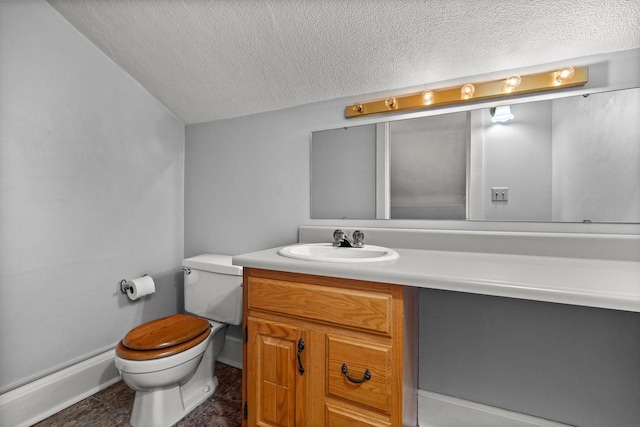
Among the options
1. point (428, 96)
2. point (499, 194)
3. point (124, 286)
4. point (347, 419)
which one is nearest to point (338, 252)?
point (347, 419)

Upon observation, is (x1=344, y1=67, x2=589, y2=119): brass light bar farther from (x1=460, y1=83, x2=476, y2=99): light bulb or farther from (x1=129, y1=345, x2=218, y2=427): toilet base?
(x1=129, y1=345, x2=218, y2=427): toilet base

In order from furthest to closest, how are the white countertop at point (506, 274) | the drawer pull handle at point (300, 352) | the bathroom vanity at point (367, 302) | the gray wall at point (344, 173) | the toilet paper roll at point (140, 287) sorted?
the toilet paper roll at point (140, 287)
the gray wall at point (344, 173)
the drawer pull handle at point (300, 352)
the bathroom vanity at point (367, 302)
the white countertop at point (506, 274)

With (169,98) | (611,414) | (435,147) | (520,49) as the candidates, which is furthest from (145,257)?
(611,414)

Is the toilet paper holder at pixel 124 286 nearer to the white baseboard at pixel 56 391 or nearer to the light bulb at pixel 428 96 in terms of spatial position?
the white baseboard at pixel 56 391

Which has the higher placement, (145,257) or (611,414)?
(145,257)

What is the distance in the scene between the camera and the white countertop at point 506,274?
2.44 feet

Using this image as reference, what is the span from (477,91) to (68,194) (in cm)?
214

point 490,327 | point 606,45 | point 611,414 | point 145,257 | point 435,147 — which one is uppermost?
point 606,45

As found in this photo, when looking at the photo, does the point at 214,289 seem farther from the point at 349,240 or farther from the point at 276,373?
the point at 349,240

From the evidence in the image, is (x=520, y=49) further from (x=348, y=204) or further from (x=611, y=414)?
(x=611, y=414)

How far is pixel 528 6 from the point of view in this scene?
3.67 ft

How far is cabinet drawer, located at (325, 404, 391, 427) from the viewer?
99 cm

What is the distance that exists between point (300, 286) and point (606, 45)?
5.01 feet

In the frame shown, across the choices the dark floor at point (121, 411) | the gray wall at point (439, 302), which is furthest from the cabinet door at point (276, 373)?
the gray wall at point (439, 302)
